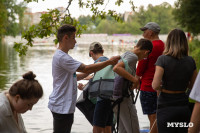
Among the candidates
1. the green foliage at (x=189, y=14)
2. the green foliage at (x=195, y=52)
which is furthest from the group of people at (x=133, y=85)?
the green foliage at (x=189, y=14)

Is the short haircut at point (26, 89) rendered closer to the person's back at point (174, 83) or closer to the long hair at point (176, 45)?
the person's back at point (174, 83)

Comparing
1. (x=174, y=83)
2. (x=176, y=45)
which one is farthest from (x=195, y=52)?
(x=174, y=83)

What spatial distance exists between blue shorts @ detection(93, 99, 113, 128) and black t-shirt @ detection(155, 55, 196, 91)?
1136 mm

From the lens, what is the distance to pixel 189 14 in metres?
37.6

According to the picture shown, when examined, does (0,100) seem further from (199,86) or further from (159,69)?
(159,69)

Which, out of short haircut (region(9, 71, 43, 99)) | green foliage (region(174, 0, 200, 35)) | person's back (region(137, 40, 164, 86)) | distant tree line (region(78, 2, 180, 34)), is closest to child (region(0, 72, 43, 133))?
short haircut (region(9, 71, 43, 99))

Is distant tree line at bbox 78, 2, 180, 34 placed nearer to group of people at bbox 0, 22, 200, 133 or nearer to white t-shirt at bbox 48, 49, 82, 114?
group of people at bbox 0, 22, 200, 133

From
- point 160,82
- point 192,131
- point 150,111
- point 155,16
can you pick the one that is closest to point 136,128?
point 150,111

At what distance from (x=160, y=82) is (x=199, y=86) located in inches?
40.9

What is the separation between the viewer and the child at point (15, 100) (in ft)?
8.39

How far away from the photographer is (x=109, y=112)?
15.5 ft

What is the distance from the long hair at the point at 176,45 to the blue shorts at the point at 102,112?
1230mm

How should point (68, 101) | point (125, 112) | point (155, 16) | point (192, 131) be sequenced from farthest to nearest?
point (155, 16)
point (125, 112)
point (68, 101)
point (192, 131)

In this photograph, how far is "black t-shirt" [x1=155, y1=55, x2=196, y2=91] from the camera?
367 cm
